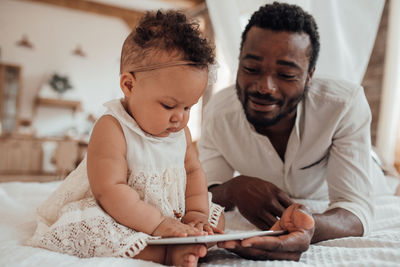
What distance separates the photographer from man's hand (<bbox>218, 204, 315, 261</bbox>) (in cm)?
62

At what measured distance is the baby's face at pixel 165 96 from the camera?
0.69 m

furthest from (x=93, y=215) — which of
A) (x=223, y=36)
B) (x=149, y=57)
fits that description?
(x=223, y=36)

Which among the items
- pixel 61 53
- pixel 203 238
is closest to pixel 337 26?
pixel 203 238

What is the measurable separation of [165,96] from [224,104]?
77 centimetres

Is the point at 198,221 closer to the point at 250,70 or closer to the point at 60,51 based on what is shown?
the point at 250,70

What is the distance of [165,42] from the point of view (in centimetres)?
69

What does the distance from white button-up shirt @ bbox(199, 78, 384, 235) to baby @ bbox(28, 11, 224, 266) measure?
19.6 inches

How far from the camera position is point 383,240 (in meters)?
0.77

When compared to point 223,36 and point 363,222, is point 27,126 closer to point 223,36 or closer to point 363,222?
point 223,36

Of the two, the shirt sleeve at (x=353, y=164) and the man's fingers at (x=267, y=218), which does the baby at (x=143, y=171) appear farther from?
the shirt sleeve at (x=353, y=164)

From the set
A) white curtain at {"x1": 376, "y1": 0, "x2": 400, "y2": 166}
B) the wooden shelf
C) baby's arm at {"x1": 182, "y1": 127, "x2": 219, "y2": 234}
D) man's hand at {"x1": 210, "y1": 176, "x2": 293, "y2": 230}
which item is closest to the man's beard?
man's hand at {"x1": 210, "y1": 176, "x2": 293, "y2": 230}

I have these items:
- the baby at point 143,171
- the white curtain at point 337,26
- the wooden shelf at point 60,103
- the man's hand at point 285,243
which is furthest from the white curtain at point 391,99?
the wooden shelf at point 60,103

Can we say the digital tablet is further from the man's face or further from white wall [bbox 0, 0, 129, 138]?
white wall [bbox 0, 0, 129, 138]

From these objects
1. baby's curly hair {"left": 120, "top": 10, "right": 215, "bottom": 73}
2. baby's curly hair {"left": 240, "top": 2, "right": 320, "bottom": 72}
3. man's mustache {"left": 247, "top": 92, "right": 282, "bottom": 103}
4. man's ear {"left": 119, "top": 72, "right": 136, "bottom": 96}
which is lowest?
man's mustache {"left": 247, "top": 92, "right": 282, "bottom": 103}
